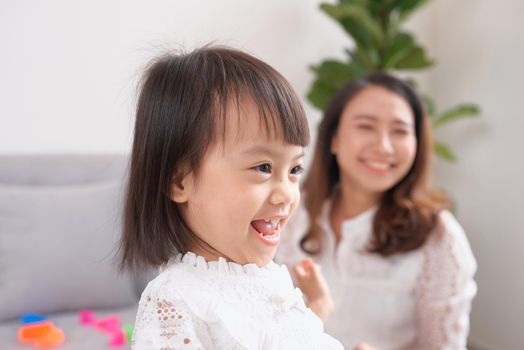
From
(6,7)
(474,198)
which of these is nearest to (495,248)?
(474,198)

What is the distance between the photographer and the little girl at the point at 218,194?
2.37ft

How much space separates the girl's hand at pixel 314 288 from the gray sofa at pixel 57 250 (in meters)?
0.61

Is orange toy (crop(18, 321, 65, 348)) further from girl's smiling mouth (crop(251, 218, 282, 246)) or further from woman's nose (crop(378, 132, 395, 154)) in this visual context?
woman's nose (crop(378, 132, 395, 154))

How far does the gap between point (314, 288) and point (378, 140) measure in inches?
22.1

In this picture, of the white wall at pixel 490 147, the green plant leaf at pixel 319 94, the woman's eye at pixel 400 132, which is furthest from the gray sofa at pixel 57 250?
the white wall at pixel 490 147

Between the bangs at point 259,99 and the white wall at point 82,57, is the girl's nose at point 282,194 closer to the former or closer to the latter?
the bangs at point 259,99

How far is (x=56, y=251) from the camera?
1507 mm

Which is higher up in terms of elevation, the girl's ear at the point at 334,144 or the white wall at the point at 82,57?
the white wall at the point at 82,57

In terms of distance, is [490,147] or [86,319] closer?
[86,319]

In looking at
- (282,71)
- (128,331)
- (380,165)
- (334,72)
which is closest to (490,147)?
(334,72)

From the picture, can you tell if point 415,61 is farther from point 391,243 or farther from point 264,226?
point 264,226

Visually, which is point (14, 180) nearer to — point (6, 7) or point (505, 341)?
point (6, 7)

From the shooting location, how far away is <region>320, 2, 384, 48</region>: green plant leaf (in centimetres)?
204

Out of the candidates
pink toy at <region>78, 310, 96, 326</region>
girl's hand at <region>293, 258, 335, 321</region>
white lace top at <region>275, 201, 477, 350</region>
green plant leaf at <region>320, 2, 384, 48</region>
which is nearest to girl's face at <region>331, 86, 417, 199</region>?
white lace top at <region>275, 201, 477, 350</region>
